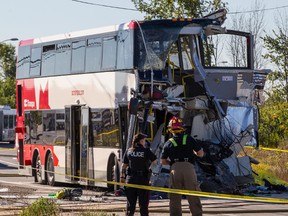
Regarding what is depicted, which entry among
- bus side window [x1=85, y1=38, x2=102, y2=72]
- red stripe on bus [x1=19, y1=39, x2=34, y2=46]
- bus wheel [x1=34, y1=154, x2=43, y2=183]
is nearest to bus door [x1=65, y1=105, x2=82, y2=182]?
bus side window [x1=85, y1=38, x2=102, y2=72]

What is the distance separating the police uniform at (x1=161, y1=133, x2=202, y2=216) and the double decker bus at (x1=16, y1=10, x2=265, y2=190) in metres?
4.90

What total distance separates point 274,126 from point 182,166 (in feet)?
83.9

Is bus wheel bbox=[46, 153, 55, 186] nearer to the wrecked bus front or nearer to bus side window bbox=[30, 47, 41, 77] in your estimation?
bus side window bbox=[30, 47, 41, 77]

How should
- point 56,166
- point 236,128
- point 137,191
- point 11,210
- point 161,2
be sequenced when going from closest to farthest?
point 137,191 < point 11,210 < point 236,128 < point 56,166 < point 161,2

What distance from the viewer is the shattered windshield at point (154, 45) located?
2350 cm

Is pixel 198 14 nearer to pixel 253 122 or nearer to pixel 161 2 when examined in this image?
pixel 161 2

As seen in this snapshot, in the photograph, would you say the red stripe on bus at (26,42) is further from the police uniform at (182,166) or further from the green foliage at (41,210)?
the police uniform at (182,166)

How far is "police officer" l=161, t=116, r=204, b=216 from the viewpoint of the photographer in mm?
17031

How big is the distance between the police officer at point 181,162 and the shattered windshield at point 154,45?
21.2 ft

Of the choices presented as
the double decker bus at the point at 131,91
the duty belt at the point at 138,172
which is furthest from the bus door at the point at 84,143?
the duty belt at the point at 138,172

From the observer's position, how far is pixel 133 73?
23.5 meters

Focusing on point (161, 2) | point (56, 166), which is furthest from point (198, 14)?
point (56, 166)

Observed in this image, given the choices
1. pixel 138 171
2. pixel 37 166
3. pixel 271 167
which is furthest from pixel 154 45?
pixel 271 167

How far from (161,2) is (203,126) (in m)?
13.9
